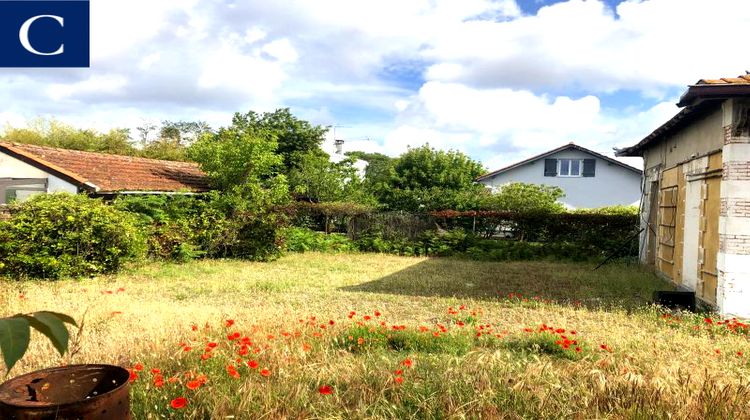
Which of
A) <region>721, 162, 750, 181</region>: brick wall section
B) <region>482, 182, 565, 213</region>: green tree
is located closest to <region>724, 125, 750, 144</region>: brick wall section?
<region>721, 162, 750, 181</region>: brick wall section

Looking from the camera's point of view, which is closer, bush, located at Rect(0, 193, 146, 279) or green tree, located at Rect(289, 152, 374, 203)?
bush, located at Rect(0, 193, 146, 279)

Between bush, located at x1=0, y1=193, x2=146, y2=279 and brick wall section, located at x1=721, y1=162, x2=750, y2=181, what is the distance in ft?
35.9

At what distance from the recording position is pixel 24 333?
1.20m

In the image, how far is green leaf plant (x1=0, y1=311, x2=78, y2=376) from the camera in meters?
1.13

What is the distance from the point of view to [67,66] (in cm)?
1055

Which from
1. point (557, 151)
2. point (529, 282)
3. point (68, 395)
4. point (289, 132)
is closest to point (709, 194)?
point (529, 282)

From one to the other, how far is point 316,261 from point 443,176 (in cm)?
1666

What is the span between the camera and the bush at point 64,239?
1011 centimetres

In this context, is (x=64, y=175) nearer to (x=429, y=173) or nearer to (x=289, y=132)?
(x=289, y=132)

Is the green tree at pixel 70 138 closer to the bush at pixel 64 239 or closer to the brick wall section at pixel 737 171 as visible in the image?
the bush at pixel 64 239

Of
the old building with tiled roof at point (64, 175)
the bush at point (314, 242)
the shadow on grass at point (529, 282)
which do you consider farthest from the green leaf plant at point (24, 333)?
the bush at point (314, 242)

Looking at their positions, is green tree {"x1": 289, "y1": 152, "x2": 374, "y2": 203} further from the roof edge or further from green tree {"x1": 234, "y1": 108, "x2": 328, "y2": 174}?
the roof edge

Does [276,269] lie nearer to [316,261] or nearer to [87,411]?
[316,261]

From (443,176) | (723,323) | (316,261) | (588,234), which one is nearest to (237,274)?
(316,261)
